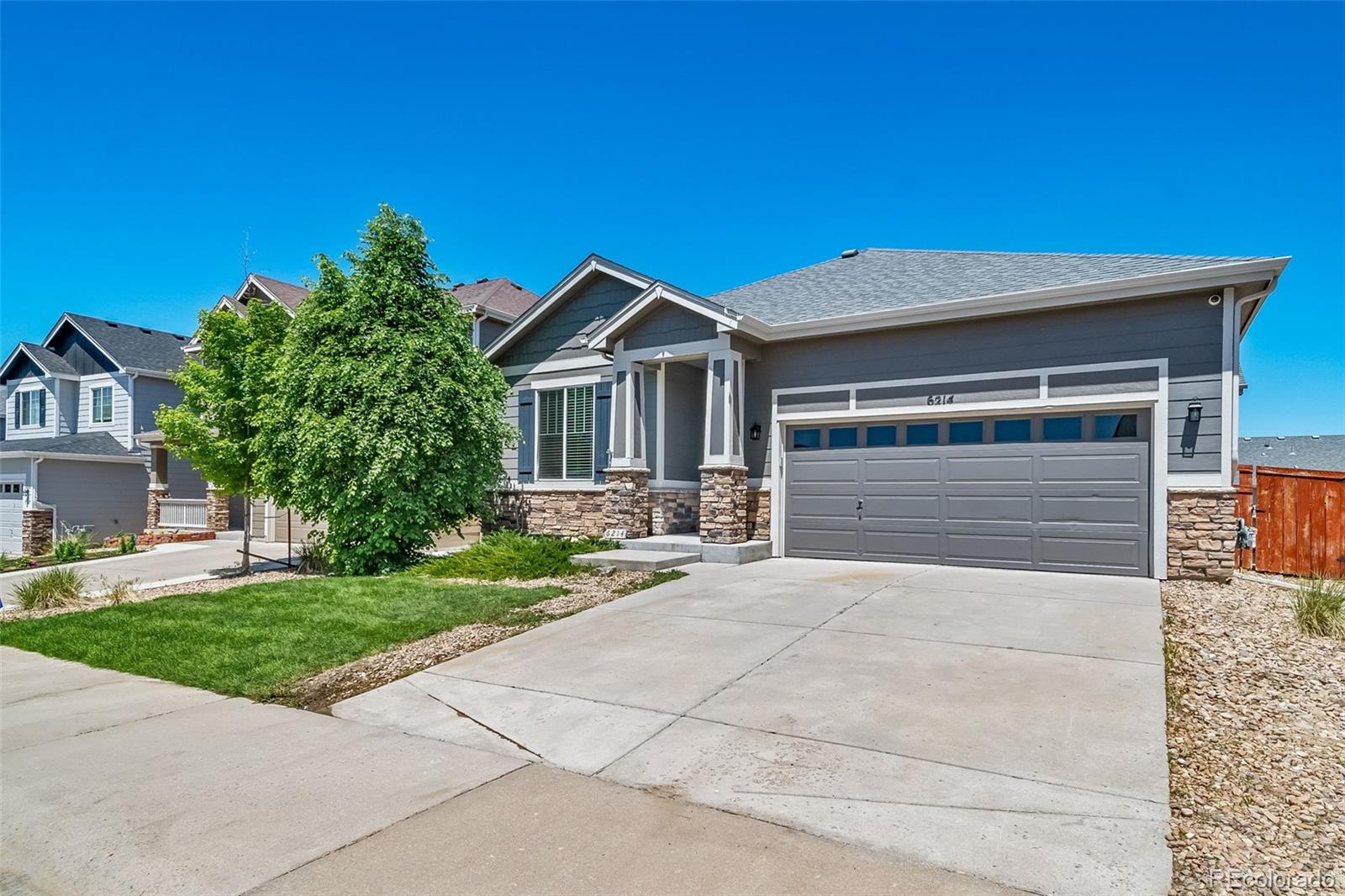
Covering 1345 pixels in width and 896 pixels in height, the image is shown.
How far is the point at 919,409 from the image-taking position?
10.9 metres

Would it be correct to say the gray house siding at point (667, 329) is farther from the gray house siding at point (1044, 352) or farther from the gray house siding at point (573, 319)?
the gray house siding at point (573, 319)

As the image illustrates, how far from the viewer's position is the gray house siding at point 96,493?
21.6 meters

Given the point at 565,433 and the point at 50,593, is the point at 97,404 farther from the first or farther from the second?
the point at 565,433

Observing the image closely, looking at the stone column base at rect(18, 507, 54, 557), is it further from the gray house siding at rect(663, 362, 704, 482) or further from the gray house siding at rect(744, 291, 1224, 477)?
the gray house siding at rect(744, 291, 1224, 477)

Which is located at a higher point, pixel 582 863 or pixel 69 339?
pixel 69 339

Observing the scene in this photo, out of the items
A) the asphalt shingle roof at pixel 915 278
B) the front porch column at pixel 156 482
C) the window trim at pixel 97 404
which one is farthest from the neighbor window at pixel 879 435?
the window trim at pixel 97 404

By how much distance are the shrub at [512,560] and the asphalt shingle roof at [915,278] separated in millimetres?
5106

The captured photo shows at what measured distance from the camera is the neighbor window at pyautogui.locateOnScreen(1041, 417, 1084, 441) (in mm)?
10008

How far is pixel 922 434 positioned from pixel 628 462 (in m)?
4.99

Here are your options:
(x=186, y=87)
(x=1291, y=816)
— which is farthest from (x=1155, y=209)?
(x=186, y=87)

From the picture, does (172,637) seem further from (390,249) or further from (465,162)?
(465,162)

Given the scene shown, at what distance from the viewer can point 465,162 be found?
15.7 m

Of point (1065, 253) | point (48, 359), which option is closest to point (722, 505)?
point (1065, 253)

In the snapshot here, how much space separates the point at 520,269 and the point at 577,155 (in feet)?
25.7
